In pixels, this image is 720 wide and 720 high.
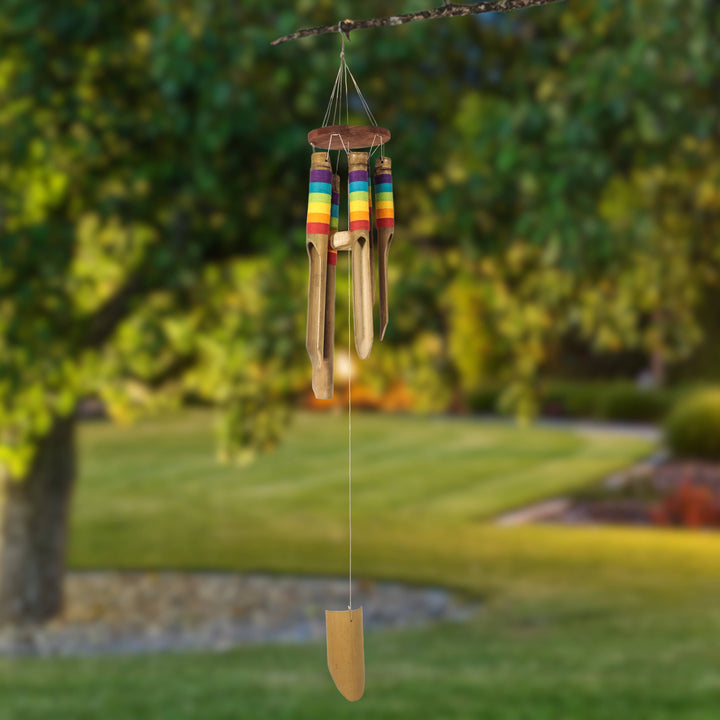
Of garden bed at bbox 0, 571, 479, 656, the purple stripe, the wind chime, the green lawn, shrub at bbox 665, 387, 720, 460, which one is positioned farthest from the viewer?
shrub at bbox 665, 387, 720, 460

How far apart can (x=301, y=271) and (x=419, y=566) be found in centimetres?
639

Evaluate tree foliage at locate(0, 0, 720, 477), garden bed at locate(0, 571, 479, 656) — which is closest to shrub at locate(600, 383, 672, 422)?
garden bed at locate(0, 571, 479, 656)

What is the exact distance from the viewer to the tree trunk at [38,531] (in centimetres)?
963

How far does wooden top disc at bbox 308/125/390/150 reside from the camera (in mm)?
2398

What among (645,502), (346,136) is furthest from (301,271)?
(645,502)

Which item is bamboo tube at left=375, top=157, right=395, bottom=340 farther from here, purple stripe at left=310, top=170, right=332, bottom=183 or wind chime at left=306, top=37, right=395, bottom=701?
purple stripe at left=310, top=170, right=332, bottom=183

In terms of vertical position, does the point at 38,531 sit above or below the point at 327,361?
below

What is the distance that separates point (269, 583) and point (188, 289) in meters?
5.15

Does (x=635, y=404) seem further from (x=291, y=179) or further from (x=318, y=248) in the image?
(x=318, y=248)

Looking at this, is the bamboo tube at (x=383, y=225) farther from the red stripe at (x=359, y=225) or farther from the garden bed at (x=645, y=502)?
the garden bed at (x=645, y=502)

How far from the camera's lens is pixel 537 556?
1369 cm

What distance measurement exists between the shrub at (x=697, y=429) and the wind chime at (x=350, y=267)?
20781 mm

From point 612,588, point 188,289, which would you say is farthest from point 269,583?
point 188,289

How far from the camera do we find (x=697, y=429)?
22.1 meters
